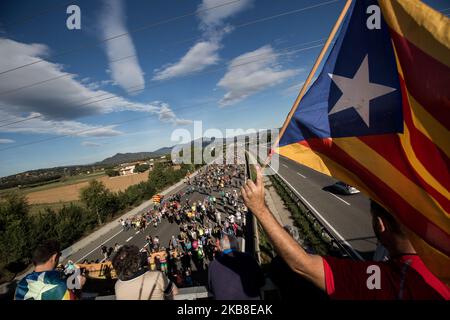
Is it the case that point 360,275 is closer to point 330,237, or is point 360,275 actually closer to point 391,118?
point 391,118

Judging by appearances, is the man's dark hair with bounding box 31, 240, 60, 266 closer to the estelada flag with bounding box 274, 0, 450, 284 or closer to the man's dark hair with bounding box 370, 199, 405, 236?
the estelada flag with bounding box 274, 0, 450, 284

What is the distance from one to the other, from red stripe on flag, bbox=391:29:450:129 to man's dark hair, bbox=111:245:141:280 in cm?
347

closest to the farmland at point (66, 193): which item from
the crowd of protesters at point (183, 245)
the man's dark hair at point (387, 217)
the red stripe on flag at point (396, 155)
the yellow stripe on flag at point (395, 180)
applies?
the crowd of protesters at point (183, 245)

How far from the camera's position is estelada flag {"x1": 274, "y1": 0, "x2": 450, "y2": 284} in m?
1.95

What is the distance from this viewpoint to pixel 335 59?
3.32 m

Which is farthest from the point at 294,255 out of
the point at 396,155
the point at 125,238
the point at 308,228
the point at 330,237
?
the point at 125,238

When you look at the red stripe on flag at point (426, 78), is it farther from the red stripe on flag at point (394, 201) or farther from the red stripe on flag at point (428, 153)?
the red stripe on flag at point (394, 201)

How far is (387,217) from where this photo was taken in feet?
7.20

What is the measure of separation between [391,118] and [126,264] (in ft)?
11.5

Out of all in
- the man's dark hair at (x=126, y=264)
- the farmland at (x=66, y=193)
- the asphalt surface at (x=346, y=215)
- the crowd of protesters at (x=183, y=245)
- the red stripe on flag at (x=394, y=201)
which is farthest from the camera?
the farmland at (x=66, y=193)

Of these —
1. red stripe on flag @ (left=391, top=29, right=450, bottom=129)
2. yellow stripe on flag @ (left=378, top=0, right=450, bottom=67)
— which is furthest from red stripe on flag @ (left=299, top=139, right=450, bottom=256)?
yellow stripe on flag @ (left=378, top=0, right=450, bottom=67)

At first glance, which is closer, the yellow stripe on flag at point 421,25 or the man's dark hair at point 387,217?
the yellow stripe on flag at point 421,25

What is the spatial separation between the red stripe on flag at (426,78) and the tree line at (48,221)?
27.6 m

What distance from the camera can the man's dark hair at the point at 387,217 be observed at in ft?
6.69
